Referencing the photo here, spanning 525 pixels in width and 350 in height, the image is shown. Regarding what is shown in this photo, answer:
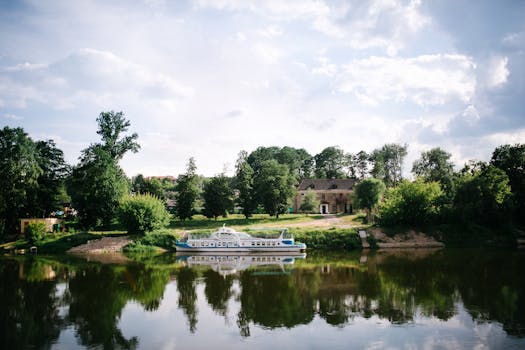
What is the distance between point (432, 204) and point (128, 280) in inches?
1518

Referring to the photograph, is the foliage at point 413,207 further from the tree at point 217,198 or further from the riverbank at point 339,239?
the tree at point 217,198

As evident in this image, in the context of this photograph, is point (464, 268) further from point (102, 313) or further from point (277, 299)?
point (102, 313)

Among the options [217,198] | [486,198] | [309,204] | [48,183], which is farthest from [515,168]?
[48,183]

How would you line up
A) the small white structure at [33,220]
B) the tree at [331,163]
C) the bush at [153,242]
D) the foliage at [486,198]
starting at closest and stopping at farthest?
the bush at [153,242] < the foliage at [486,198] < the small white structure at [33,220] < the tree at [331,163]

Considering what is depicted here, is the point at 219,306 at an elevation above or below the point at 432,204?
below

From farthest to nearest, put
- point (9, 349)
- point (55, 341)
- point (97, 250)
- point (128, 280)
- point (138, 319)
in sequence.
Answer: point (97, 250), point (128, 280), point (138, 319), point (55, 341), point (9, 349)

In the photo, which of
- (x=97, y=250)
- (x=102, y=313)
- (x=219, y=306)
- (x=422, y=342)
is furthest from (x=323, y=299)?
(x=97, y=250)

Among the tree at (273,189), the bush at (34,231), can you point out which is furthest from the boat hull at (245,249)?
the tree at (273,189)

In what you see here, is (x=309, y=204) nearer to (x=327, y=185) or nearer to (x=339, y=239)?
(x=327, y=185)

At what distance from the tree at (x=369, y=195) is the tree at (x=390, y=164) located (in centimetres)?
3335

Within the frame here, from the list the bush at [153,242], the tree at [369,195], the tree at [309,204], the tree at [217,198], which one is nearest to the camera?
the bush at [153,242]

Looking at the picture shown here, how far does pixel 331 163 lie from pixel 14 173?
77.6m

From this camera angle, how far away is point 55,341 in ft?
51.3

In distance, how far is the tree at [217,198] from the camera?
2404 inches
